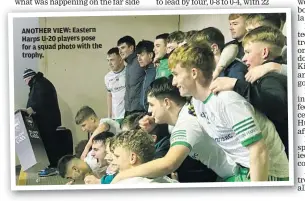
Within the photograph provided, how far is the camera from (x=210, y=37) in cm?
88

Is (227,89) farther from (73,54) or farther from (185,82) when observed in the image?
(73,54)

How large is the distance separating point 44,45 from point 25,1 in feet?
0.30

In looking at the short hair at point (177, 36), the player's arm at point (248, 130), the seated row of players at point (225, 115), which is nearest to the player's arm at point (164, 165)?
the seated row of players at point (225, 115)

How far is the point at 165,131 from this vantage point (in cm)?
89

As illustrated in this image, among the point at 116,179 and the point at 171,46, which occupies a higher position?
the point at 171,46

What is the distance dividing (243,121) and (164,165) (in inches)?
6.6

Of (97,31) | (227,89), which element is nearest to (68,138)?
(97,31)

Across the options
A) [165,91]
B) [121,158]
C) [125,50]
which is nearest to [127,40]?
[125,50]

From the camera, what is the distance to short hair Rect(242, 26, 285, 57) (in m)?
0.87

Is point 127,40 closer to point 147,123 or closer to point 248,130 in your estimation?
point 147,123

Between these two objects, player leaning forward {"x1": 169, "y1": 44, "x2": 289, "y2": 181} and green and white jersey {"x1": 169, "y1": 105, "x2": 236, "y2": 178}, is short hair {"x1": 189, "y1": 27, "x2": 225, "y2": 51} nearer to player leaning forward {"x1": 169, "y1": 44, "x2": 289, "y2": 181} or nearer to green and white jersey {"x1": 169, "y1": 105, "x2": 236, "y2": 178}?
player leaning forward {"x1": 169, "y1": 44, "x2": 289, "y2": 181}

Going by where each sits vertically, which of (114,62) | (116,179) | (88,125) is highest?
(114,62)

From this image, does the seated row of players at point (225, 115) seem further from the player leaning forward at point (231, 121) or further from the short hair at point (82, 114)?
the short hair at point (82, 114)

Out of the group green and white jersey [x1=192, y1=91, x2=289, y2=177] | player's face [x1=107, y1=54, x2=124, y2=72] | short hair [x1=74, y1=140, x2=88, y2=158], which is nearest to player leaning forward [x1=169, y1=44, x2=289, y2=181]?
green and white jersey [x1=192, y1=91, x2=289, y2=177]
